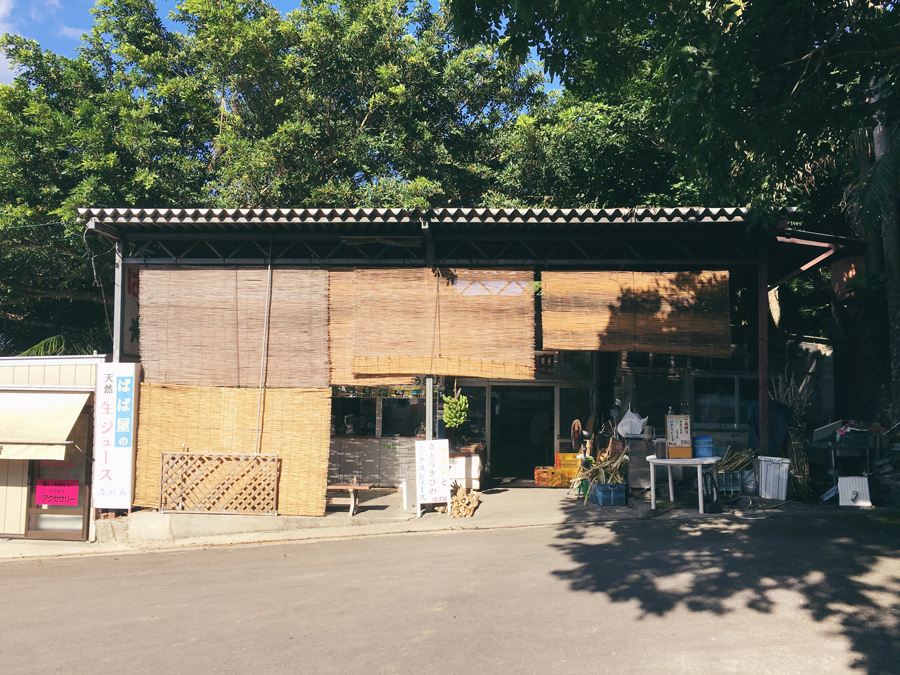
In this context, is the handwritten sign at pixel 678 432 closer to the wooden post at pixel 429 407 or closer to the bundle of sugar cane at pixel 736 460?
the bundle of sugar cane at pixel 736 460

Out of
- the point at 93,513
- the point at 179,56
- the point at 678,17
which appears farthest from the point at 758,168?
the point at 179,56

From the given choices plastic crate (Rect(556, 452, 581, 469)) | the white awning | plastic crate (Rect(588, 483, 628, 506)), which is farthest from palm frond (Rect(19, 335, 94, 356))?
plastic crate (Rect(588, 483, 628, 506))

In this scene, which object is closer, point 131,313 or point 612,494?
point 612,494

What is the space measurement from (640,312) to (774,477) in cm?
352

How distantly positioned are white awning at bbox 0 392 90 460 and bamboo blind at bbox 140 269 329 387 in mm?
1548

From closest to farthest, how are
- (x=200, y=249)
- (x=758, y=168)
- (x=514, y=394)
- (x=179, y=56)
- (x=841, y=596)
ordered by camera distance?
1. (x=841, y=596)
2. (x=758, y=168)
3. (x=200, y=249)
4. (x=514, y=394)
5. (x=179, y=56)

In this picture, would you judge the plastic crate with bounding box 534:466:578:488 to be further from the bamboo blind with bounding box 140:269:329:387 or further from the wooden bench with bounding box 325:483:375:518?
the bamboo blind with bounding box 140:269:329:387

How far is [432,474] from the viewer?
1098 cm

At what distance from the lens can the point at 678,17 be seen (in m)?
7.73

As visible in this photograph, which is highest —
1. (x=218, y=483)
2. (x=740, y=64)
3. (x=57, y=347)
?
(x=740, y=64)

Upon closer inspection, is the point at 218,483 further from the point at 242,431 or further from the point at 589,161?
the point at 589,161

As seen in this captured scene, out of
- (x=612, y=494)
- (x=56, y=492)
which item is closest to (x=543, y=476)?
(x=612, y=494)

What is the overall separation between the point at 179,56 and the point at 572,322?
16.0 m

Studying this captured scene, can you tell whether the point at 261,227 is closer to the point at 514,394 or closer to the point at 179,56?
the point at 514,394
